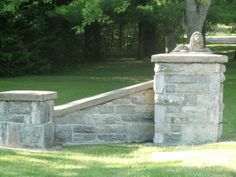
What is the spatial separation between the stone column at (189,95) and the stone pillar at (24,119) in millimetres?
2032

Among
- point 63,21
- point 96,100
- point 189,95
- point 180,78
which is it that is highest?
point 63,21

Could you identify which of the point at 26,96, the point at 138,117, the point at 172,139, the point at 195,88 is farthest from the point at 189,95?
the point at 26,96

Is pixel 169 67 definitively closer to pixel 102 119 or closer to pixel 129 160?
pixel 102 119

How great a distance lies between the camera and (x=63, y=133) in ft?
35.7

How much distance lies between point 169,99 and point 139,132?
110cm

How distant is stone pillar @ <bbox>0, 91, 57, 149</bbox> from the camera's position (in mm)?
9938

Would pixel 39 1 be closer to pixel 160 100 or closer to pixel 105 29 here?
pixel 160 100

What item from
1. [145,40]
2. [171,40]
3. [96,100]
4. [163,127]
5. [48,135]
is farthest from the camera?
[145,40]

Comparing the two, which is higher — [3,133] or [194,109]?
[194,109]

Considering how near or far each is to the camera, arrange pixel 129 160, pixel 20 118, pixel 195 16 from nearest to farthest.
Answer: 1. pixel 129 160
2. pixel 20 118
3. pixel 195 16

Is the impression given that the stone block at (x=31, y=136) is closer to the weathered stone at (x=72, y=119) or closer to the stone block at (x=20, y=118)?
the stone block at (x=20, y=118)

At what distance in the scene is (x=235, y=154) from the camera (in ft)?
27.3

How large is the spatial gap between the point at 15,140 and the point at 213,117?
3.46m

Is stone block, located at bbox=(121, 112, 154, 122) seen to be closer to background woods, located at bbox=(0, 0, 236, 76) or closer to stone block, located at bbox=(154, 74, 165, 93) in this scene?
stone block, located at bbox=(154, 74, 165, 93)
